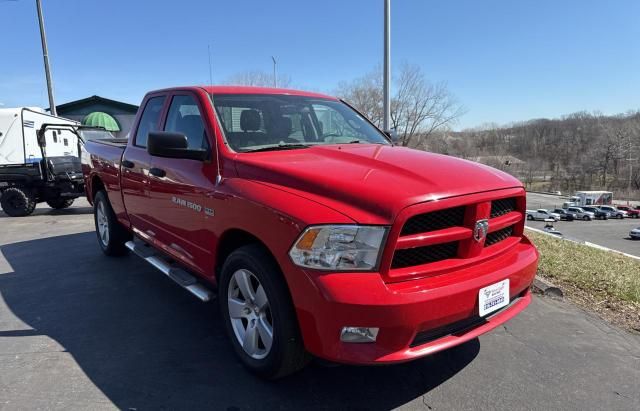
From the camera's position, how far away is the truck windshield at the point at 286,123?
3242 mm

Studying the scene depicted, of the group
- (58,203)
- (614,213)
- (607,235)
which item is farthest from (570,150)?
(58,203)

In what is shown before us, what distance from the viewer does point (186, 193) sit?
3.28 meters

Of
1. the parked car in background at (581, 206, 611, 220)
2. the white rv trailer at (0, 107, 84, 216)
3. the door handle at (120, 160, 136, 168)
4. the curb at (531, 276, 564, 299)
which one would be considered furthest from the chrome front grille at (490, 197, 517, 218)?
the parked car in background at (581, 206, 611, 220)

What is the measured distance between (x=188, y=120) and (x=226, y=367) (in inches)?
80.1

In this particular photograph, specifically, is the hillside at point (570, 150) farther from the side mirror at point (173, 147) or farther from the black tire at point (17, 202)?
the side mirror at point (173, 147)

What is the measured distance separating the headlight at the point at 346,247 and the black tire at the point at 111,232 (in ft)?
13.1

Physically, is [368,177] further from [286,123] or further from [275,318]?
[286,123]

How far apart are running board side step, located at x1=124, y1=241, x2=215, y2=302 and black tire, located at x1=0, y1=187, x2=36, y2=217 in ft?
24.2

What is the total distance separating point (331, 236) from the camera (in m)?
2.14

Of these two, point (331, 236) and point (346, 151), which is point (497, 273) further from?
point (346, 151)

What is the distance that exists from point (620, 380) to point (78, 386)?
11.6ft

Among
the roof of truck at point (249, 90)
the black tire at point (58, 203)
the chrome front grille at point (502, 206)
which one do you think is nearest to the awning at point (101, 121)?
the black tire at point (58, 203)

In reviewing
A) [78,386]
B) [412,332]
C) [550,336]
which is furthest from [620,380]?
[78,386]

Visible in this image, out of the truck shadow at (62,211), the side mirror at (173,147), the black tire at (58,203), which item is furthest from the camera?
the black tire at (58,203)
